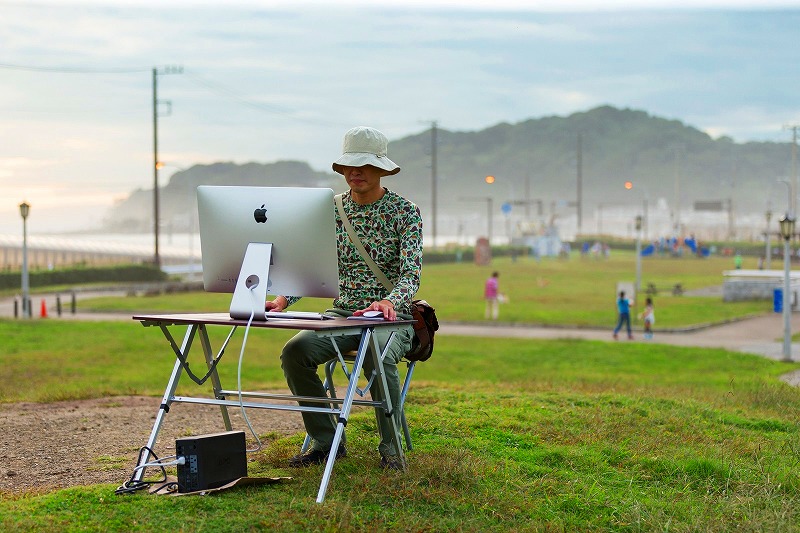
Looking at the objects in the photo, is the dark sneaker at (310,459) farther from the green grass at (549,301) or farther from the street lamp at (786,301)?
the green grass at (549,301)

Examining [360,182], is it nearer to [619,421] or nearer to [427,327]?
[427,327]

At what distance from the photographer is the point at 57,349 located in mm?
23656

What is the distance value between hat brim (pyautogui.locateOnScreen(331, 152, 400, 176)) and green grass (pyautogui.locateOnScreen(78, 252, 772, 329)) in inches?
998

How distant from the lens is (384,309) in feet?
18.7

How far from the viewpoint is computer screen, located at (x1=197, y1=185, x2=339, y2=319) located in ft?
18.4

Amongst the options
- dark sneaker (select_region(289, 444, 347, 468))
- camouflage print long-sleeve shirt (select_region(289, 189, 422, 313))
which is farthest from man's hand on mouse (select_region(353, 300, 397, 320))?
dark sneaker (select_region(289, 444, 347, 468))

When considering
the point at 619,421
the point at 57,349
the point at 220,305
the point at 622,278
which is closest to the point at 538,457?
the point at 619,421

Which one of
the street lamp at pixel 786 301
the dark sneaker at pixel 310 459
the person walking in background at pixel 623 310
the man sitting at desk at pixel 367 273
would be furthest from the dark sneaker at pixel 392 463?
the person walking in background at pixel 623 310

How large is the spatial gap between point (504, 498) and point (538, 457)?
125 cm

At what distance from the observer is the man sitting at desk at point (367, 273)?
5.97 meters

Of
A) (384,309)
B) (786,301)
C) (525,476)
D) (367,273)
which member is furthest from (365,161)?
(786,301)

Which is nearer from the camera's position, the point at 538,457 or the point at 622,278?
the point at 538,457

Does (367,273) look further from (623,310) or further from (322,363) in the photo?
(623,310)

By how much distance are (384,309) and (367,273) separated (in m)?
0.62
